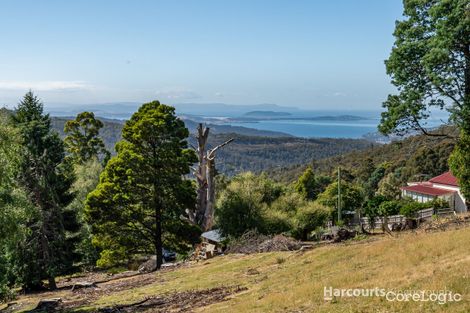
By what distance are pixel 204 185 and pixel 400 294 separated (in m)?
25.5

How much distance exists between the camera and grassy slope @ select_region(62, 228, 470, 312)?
1013 centimetres

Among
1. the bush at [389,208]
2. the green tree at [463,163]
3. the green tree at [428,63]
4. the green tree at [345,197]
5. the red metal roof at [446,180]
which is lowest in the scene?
the green tree at [345,197]

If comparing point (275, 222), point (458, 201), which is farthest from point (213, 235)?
point (458, 201)

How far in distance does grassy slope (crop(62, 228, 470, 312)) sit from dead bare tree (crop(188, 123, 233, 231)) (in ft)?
43.8

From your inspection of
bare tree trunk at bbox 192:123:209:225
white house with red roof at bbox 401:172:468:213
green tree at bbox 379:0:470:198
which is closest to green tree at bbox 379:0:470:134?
green tree at bbox 379:0:470:198

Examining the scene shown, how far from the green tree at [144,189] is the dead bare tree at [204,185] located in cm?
601

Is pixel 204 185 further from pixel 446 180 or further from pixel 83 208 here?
pixel 446 180

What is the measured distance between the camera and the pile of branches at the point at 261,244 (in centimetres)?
2330

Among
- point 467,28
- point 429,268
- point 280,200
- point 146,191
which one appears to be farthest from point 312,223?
point 429,268

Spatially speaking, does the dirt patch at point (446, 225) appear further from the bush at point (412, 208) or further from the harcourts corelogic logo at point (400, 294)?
the bush at point (412, 208)

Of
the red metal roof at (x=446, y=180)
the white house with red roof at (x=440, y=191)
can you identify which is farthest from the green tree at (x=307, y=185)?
the red metal roof at (x=446, y=180)

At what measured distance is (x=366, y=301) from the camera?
402 inches

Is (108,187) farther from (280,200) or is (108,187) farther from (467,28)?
(467,28)

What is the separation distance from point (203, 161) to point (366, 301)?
24802 millimetres
